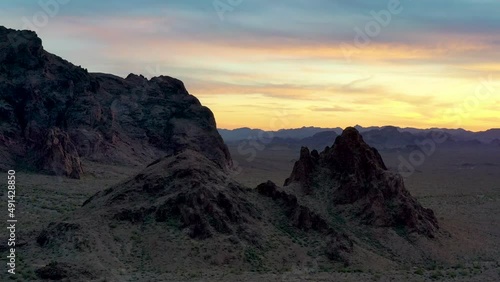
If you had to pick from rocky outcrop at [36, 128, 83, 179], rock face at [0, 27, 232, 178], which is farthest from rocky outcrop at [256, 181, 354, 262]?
rock face at [0, 27, 232, 178]

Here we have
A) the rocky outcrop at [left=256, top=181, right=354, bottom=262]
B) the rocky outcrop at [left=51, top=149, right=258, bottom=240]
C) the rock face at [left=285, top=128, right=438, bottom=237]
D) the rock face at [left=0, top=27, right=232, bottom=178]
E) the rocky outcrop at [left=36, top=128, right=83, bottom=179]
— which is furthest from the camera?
the rock face at [left=0, top=27, right=232, bottom=178]

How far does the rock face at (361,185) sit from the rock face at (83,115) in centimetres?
3923

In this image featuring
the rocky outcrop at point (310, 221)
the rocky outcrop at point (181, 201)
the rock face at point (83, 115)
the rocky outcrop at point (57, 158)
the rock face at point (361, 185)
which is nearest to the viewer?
the rocky outcrop at point (310, 221)

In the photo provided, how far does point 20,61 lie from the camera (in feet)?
285

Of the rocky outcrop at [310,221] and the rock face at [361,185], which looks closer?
the rocky outcrop at [310,221]

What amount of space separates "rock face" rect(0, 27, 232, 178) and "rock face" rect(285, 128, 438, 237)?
39.2 metres

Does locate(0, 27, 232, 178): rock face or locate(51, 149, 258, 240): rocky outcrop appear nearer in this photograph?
locate(51, 149, 258, 240): rocky outcrop

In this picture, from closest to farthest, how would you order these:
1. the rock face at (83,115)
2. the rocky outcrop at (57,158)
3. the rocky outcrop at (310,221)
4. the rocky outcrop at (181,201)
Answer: the rocky outcrop at (310,221), the rocky outcrop at (181,201), the rocky outcrop at (57,158), the rock face at (83,115)

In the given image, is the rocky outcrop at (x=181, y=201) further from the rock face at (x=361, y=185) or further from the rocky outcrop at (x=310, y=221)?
the rock face at (x=361, y=185)

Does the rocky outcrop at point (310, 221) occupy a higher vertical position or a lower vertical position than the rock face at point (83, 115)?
lower

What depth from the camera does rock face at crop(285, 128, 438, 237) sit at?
39469 millimetres

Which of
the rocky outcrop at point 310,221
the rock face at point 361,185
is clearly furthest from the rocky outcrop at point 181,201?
the rock face at point 361,185

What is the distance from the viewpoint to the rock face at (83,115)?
75.4 metres

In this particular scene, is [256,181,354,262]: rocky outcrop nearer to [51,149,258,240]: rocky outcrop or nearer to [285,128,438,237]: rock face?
[51,149,258,240]: rocky outcrop
